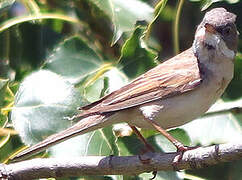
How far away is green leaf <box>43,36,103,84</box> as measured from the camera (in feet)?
17.6

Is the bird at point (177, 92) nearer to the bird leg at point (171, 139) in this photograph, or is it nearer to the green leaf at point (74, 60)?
the bird leg at point (171, 139)

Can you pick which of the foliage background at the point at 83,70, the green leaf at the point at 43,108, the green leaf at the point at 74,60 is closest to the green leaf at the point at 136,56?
the foliage background at the point at 83,70

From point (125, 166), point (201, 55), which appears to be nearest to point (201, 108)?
point (201, 55)

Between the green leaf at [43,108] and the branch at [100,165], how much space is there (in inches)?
17.2

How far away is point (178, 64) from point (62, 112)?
774 millimetres

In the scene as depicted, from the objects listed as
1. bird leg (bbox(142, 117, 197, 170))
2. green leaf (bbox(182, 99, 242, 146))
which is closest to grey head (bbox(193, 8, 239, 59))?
green leaf (bbox(182, 99, 242, 146))

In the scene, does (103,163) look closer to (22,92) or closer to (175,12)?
(22,92)

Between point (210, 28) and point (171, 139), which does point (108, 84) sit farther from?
point (210, 28)

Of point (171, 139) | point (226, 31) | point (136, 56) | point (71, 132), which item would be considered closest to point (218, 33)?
point (226, 31)

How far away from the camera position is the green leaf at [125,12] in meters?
5.11

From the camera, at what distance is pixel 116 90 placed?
4973mm

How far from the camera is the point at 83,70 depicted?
17.7 ft

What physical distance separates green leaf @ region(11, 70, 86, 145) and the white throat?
2.47 ft

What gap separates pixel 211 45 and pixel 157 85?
1.29 feet
